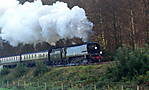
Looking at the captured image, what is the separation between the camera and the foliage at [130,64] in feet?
86.1

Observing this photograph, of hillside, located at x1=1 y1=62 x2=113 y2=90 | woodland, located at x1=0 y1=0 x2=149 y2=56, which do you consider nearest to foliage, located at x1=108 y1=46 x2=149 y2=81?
hillside, located at x1=1 y1=62 x2=113 y2=90

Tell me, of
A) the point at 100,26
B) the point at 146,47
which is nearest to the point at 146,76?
the point at 146,47

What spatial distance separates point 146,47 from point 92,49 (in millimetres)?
13275

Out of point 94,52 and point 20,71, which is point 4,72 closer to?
point 20,71

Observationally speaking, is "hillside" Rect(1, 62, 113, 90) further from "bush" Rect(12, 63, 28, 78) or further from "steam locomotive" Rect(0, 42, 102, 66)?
"bush" Rect(12, 63, 28, 78)

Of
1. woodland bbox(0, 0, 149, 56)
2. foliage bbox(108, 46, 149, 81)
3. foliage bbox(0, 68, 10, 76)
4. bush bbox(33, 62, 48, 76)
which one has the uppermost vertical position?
woodland bbox(0, 0, 149, 56)

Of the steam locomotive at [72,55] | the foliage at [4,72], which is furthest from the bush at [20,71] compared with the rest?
the foliage at [4,72]

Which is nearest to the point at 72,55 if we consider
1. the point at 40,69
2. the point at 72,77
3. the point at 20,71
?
the point at 40,69

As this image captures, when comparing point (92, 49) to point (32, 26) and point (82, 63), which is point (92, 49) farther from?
point (32, 26)

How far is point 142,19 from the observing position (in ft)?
135

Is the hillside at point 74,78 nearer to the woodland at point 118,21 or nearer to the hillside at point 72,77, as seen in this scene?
the hillside at point 72,77

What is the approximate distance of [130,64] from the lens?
2675 cm

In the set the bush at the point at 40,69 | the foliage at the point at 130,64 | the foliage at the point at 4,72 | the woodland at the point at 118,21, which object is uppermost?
the woodland at the point at 118,21

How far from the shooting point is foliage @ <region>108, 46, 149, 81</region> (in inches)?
1033
